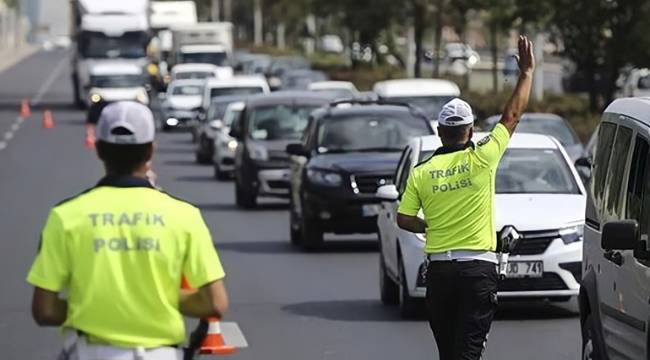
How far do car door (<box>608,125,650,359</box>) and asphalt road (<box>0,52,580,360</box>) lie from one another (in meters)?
3.50

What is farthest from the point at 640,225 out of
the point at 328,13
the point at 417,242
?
the point at 328,13

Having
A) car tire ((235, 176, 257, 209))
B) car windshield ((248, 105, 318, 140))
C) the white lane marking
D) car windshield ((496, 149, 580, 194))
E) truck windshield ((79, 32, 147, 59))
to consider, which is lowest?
the white lane marking

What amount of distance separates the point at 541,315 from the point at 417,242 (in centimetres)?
128

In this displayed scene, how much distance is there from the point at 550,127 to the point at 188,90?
2872 centimetres

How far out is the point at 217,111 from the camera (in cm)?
4006

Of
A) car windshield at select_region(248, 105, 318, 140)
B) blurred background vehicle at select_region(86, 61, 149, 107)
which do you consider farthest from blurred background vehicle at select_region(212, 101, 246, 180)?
blurred background vehicle at select_region(86, 61, 149, 107)

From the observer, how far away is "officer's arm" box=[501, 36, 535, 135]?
9750 mm

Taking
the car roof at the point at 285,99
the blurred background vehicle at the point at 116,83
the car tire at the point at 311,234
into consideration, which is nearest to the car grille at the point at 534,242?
the car tire at the point at 311,234

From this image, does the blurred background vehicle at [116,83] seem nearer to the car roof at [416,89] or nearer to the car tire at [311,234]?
the car roof at [416,89]

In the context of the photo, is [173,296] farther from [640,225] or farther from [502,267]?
[502,267]

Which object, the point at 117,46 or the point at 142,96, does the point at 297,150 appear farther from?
the point at 117,46

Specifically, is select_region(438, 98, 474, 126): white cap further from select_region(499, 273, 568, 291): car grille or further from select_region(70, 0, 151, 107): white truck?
select_region(70, 0, 151, 107): white truck

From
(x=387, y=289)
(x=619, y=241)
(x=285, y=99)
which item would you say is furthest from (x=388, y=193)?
(x=285, y=99)

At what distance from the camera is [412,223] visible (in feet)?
32.8
